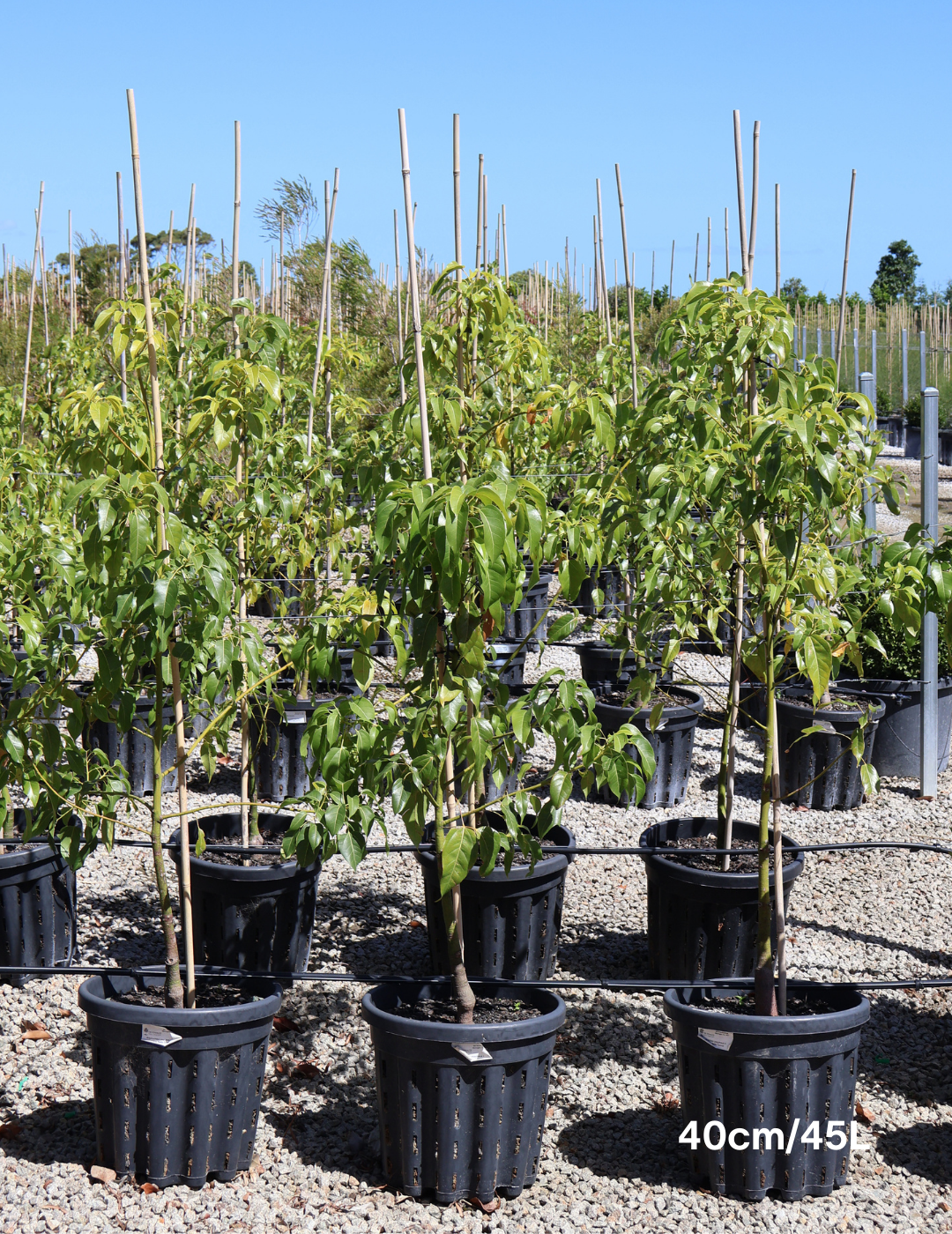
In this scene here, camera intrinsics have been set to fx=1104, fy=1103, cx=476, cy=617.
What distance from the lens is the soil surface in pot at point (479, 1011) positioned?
2.64 meters

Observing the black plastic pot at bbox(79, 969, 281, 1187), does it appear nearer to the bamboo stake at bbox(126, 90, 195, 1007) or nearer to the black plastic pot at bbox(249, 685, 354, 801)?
the bamboo stake at bbox(126, 90, 195, 1007)

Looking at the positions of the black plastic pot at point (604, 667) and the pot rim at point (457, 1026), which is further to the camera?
the black plastic pot at point (604, 667)

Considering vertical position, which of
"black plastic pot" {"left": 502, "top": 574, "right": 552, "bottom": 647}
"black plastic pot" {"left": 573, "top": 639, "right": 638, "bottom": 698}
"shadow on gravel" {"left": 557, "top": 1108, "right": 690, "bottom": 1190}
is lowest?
"shadow on gravel" {"left": 557, "top": 1108, "right": 690, "bottom": 1190}

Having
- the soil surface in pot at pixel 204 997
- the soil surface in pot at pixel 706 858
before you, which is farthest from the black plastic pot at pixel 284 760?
the soil surface in pot at pixel 204 997

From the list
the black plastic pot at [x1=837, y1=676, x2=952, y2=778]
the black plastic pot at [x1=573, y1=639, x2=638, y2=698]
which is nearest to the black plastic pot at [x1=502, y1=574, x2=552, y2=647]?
the black plastic pot at [x1=573, y1=639, x2=638, y2=698]

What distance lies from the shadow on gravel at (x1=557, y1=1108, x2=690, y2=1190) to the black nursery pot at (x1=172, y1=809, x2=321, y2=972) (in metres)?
1.13

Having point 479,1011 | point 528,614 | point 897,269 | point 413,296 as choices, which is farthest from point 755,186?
point 897,269

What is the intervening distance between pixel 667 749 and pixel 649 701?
24 centimetres

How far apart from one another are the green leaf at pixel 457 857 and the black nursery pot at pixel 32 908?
5.15 ft

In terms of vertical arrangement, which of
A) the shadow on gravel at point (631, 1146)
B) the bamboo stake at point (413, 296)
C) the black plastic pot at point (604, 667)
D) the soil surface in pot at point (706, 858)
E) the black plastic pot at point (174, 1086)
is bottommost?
the shadow on gravel at point (631, 1146)

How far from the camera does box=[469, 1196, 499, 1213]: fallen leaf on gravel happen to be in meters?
2.40

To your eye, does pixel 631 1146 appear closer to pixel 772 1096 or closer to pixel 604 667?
pixel 772 1096

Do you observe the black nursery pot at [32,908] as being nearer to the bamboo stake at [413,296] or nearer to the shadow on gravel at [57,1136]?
the shadow on gravel at [57,1136]

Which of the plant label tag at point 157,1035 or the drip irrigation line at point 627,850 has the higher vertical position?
the drip irrigation line at point 627,850
